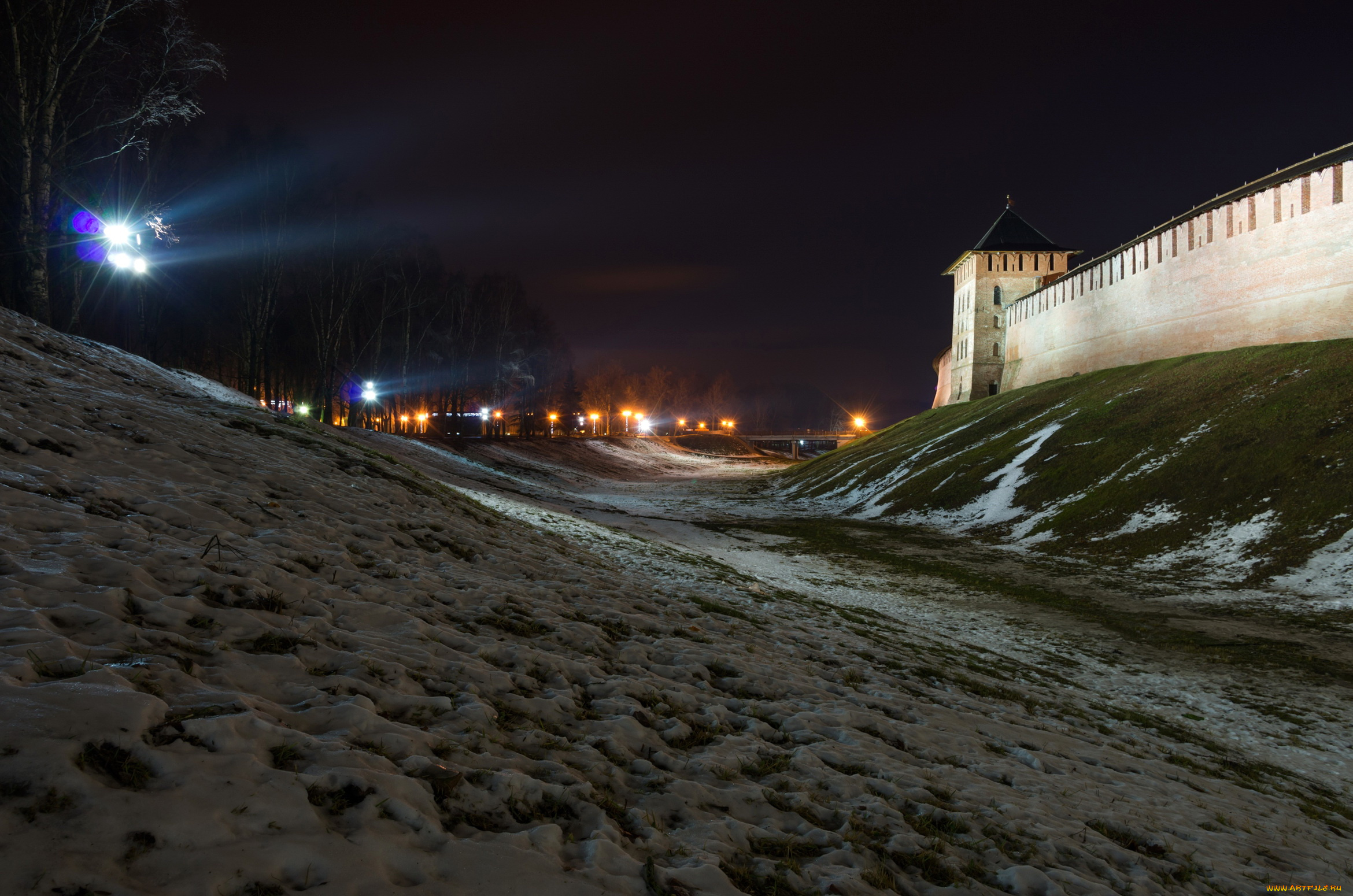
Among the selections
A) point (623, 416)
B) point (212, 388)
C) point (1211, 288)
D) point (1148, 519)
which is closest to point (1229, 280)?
point (1211, 288)

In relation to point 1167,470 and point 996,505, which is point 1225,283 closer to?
point 1167,470

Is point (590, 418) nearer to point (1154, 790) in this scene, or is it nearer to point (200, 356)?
point (200, 356)

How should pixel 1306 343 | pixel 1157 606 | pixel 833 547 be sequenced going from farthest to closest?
pixel 1306 343
pixel 833 547
pixel 1157 606

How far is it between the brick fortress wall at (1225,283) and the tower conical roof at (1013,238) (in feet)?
60.8

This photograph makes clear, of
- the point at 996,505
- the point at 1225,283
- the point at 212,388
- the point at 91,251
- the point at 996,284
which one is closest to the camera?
the point at 91,251

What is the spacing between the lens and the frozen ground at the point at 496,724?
3057mm

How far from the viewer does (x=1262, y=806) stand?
6.06 meters

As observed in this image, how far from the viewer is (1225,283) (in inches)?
1426

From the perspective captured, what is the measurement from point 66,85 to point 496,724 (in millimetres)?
23090

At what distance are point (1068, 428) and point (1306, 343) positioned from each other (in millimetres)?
11023

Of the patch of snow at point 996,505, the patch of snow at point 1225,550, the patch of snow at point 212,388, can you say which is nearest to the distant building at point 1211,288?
the patch of snow at point 996,505

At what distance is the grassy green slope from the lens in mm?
17938

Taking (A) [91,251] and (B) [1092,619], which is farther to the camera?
(A) [91,251]

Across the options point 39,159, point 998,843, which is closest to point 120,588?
point 998,843
